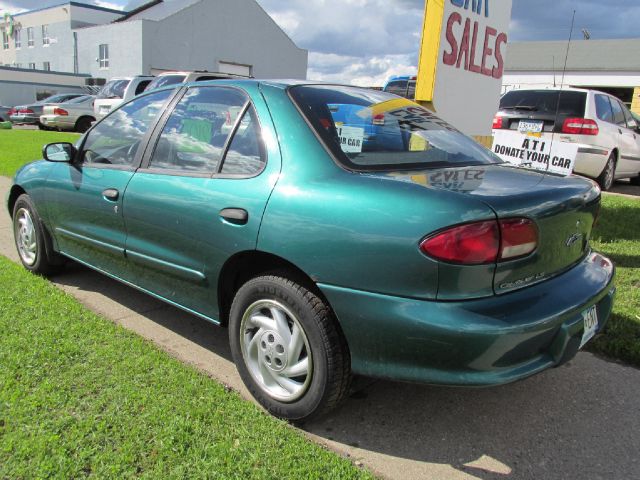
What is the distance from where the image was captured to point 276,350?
2598 millimetres

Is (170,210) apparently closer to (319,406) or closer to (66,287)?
(319,406)

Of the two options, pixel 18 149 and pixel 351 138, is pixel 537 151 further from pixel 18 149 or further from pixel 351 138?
pixel 18 149

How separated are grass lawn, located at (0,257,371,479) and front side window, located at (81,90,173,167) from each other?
1156 millimetres

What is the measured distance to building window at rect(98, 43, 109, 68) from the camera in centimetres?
4054

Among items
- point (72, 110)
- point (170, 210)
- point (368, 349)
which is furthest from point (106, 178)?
point (72, 110)

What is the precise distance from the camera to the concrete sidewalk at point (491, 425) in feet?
7.72

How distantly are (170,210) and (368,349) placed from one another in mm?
1394

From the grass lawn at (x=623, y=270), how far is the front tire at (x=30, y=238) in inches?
158

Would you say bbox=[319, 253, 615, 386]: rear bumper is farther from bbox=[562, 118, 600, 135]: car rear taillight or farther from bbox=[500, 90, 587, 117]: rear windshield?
bbox=[500, 90, 587, 117]: rear windshield

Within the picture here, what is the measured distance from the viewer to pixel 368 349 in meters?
2.27

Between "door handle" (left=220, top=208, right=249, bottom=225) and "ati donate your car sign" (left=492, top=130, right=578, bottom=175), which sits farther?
"ati donate your car sign" (left=492, top=130, right=578, bottom=175)

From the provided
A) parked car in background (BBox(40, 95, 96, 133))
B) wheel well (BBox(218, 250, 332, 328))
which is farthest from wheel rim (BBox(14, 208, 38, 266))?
parked car in background (BBox(40, 95, 96, 133))

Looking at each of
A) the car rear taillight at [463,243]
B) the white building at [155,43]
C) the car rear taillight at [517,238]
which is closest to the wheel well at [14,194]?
the car rear taillight at [463,243]

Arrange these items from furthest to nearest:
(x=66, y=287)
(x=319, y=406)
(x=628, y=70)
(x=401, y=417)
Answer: (x=628, y=70), (x=66, y=287), (x=401, y=417), (x=319, y=406)
